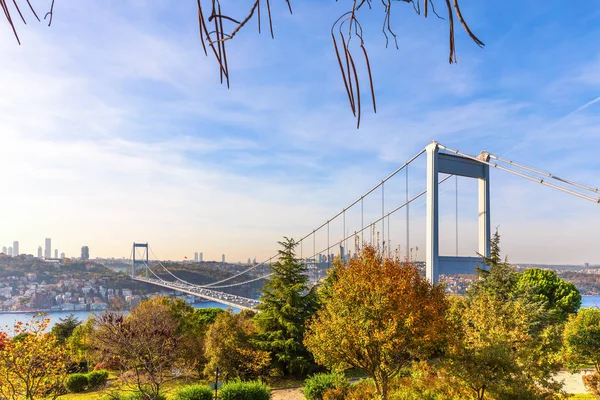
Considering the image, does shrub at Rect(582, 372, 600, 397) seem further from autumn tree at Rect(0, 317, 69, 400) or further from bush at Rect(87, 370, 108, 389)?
bush at Rect(87, 370, 108, 389)

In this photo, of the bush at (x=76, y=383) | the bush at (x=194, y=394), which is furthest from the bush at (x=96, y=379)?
the bush at (x=194, y=394)

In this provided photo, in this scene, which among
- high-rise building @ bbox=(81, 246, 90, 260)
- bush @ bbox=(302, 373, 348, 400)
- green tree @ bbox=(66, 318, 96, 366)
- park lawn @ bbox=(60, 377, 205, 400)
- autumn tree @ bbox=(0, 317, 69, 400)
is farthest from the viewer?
high-rise building @ bbox=(81, 246, 90, 260)

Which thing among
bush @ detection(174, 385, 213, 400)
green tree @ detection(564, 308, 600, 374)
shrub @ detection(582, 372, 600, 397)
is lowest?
bush @ detection(174, 385, 213, 400)

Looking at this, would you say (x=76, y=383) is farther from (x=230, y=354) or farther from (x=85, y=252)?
(x=85, y=252)

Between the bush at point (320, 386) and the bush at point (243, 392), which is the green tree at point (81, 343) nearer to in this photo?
the bush at point (243, 392)

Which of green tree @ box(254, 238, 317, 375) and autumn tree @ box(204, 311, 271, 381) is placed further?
green tree @ box(254, 238, 317, 375)

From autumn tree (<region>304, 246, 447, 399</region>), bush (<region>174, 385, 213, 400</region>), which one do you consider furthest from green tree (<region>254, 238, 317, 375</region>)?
autumn tree (<region>304, 246, 447, 399</region>)
